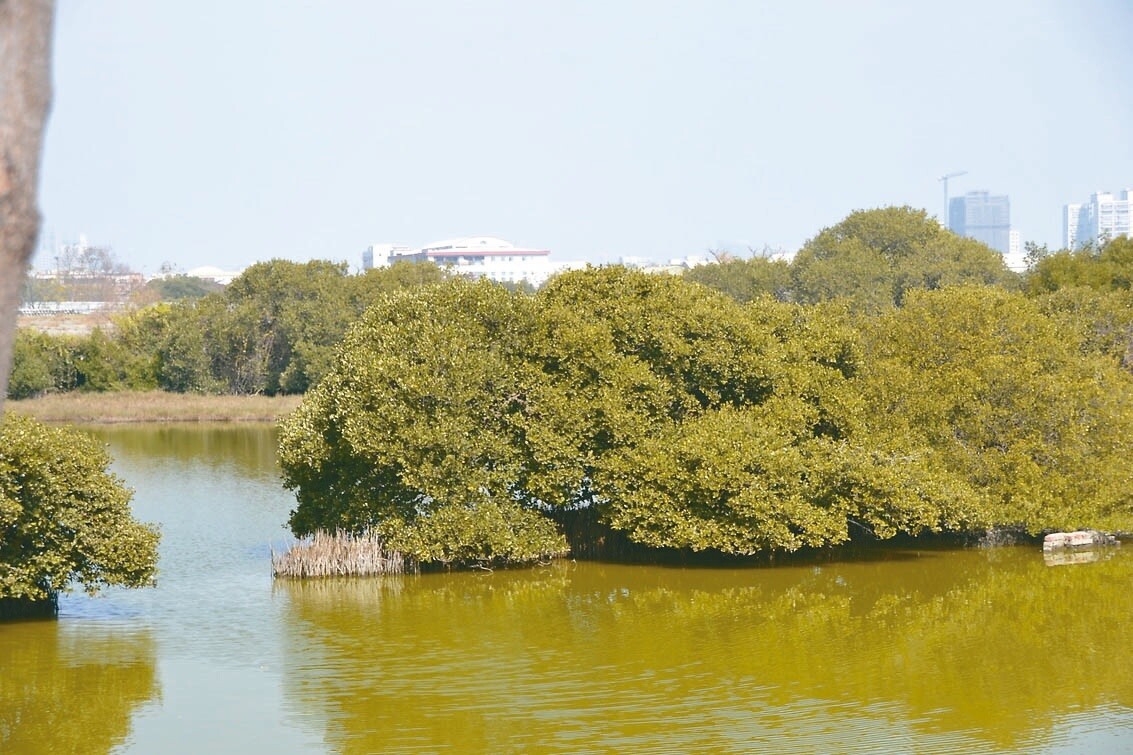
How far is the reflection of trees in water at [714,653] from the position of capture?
1583 centimetres

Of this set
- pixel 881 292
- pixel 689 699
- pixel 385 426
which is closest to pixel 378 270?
pixel 881 292

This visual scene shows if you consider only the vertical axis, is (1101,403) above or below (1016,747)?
above

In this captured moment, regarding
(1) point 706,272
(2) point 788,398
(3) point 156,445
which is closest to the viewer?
(2) point 788,398

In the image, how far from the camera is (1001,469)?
24922 millimetres

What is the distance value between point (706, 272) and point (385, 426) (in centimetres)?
5429

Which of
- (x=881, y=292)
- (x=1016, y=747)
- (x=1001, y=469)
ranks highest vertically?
(x=881, y=292)

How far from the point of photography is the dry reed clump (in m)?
23.4

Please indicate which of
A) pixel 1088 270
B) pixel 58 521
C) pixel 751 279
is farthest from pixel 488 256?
pixel 58 521

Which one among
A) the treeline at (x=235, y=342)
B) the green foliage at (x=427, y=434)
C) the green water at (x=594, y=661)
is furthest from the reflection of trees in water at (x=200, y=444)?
the green water at (x=594, y=661)

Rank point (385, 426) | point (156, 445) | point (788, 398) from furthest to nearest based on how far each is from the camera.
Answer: point (156, 445), point (788, 398), point (385, 426)

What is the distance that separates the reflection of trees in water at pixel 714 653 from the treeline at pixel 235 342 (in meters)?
41.5

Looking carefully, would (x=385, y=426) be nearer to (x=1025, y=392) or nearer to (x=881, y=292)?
(x=1025, y=392)

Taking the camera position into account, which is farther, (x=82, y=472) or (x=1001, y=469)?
(x=1001, y=469)

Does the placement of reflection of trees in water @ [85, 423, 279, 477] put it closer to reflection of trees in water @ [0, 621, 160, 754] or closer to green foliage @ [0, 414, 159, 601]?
green foliage @ [0, 414, 159, 601]
